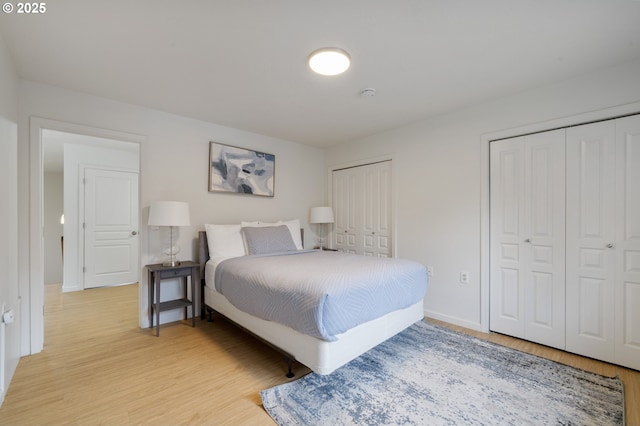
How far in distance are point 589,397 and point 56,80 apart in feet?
16.1

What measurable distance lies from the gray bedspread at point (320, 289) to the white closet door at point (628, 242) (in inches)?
59.6

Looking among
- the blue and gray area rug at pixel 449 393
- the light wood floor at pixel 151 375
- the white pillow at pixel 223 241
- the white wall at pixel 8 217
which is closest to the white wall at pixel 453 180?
the light wood floor at pixel 151 375

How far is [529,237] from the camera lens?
8.89 feet

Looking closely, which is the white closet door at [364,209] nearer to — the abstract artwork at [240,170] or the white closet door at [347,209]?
the white closet door at [347,209]

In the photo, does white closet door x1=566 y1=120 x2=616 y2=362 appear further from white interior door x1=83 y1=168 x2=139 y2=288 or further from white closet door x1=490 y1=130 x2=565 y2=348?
white interior door x1=83 y1=168 x2=139 y2=288

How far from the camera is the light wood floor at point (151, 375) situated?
172cm

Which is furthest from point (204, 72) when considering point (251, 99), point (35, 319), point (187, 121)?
point (35, 319)

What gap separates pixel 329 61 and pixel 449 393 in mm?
2558

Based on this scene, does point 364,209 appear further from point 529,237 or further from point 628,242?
point 628,242

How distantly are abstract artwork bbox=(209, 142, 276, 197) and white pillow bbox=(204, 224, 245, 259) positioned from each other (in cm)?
59

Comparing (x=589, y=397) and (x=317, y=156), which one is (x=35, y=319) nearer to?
(x=317, y=156)

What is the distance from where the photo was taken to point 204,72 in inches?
92.9

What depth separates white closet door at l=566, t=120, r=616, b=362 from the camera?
230 centimetres

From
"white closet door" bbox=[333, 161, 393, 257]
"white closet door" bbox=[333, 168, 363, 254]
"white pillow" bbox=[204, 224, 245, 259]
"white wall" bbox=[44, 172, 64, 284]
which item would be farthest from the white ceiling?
"white wall" bbox=[44, 172, 64, 284]
